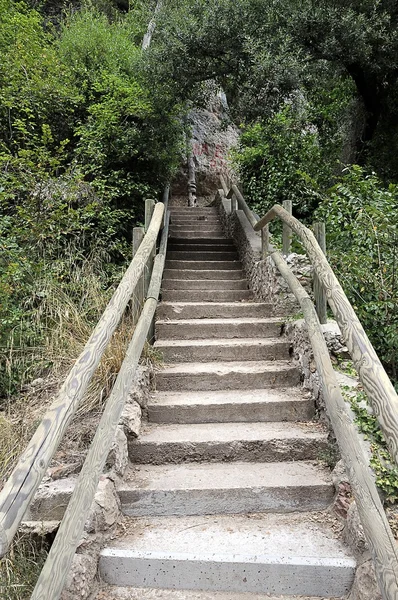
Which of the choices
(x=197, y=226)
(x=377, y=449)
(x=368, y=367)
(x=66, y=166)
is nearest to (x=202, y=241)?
(x=197, y=226)

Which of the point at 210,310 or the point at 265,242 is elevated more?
the point at 265,242

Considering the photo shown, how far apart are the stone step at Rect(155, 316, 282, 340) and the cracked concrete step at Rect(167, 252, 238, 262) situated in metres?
2.33

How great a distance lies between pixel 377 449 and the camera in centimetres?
199

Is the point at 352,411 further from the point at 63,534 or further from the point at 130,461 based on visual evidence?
the point at 63,534

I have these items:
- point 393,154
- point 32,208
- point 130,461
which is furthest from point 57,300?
point 393,154

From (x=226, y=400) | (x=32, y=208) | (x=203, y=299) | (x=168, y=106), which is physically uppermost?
(x=168, y=106)

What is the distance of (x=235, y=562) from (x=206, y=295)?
3.12 m

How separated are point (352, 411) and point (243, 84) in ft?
15.0

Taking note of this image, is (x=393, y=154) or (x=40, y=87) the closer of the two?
(x=40, y=87)

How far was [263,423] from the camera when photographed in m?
2.66

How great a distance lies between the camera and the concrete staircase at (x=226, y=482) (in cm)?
170

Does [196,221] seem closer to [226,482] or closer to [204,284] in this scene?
[204,284]

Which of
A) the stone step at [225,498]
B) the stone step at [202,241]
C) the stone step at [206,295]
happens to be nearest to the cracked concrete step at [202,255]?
the stone step at [202,241]

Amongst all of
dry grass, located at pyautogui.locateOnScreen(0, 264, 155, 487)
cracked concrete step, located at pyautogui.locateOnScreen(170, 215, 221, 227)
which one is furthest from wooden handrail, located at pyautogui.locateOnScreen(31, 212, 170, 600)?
cracked concrete step, located at pyautogui.locateOnScreen(170, 215, 221, 227)
